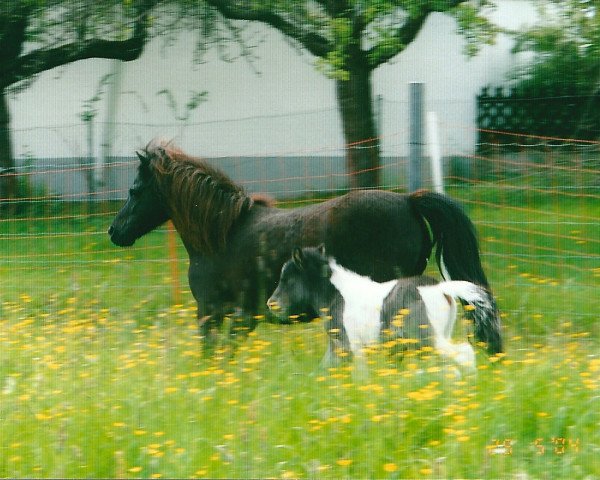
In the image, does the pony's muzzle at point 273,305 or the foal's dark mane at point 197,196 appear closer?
the pony's muzzle at point 273,305

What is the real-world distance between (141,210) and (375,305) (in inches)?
89.1

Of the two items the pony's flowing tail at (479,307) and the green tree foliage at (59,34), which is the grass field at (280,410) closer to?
the pony's flowing tail at (479,307)

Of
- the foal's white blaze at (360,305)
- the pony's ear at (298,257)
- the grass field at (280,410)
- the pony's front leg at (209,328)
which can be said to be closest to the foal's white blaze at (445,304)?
the grass field at (280,410)

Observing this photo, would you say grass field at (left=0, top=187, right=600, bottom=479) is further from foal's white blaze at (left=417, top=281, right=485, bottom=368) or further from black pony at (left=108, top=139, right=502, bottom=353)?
black pony at (left=108, top=139, right=502, bottom=353)

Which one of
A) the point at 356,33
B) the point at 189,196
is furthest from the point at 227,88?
the point at 189,196

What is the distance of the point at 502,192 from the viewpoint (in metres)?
10.0

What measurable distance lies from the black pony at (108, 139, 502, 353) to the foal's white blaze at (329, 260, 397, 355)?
405mm

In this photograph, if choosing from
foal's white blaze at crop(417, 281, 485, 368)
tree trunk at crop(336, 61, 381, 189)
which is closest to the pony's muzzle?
foal's white blaze at crop(417, 281, 485, 368)

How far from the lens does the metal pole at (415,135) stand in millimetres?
7918

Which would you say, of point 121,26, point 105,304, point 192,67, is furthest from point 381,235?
point 192,67

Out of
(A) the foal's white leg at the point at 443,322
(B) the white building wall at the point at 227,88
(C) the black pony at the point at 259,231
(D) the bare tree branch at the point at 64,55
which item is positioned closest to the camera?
(A) the foal's white leg at the point at 443,322

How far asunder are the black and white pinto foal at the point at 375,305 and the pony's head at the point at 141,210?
4.77 ft

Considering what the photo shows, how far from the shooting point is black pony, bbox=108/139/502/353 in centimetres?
623

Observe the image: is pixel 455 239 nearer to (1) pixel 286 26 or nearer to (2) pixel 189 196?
(2) pixel 189 196
